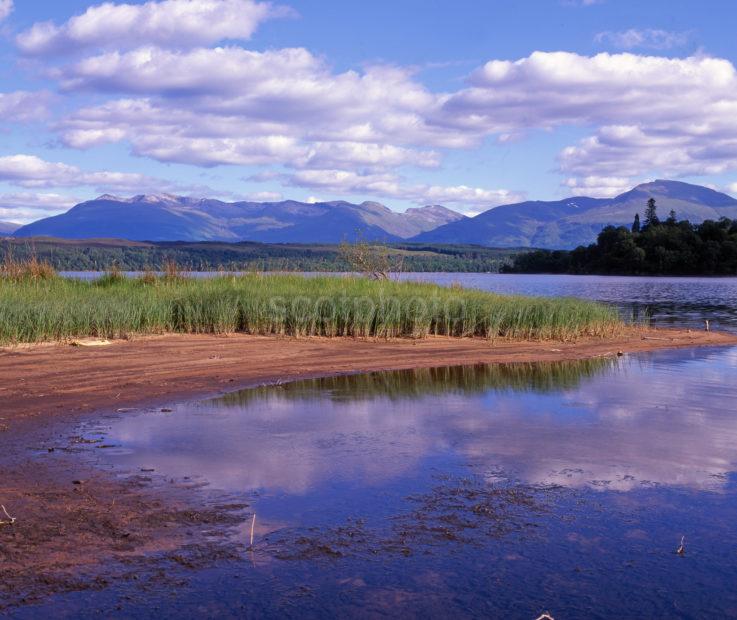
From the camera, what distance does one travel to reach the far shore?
480 inches

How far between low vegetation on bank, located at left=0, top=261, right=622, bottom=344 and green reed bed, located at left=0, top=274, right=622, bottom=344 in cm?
3

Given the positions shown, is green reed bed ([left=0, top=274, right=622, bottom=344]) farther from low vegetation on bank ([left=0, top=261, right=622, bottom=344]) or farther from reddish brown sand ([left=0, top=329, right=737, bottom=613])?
reddish brown sand ([left=0, top=329, right=737, bottom=613])

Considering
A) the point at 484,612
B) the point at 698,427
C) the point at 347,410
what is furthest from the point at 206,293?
the point at 484,612

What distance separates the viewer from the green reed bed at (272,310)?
→ 18.1m

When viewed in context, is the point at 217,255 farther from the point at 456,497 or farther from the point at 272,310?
the point at 456,497

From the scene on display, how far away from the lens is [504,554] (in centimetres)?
601

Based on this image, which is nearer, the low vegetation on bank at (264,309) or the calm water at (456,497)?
the calm water at (456,497)

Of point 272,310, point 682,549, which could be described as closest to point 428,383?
point 272,310

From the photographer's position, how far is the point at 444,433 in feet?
33.4

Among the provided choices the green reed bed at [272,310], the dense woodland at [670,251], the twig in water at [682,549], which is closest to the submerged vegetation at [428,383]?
the green reed bed at [272,310]

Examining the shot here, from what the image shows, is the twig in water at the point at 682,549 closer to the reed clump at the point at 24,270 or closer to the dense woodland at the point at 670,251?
the reed clump at the point at 24,270

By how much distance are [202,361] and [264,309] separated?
459 cm

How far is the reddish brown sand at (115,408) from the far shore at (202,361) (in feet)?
0.10

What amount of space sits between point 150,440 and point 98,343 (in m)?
8.75
